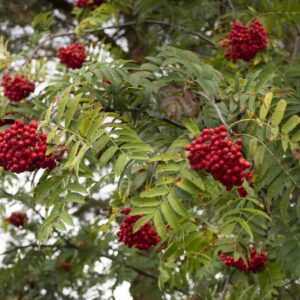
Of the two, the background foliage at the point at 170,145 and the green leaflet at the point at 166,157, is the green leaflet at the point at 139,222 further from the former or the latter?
the green leaflet at the point at 166,157

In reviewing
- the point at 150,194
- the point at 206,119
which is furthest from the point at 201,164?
the point at 206,119

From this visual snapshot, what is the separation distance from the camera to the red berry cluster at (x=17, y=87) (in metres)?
4.04

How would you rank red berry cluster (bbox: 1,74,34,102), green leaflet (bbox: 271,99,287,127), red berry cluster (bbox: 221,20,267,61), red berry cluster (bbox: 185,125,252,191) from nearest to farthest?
1. red berry cluster (bbox: 185,125,252,191)
2. green leaflet (bbox: 271,99,287,127)
3. red berry cluster (bbox: 221,20,267,61)
4. red berry cluster (bbox: 1,74,34,102)

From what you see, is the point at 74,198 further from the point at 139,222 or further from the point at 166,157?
the point at 166,157

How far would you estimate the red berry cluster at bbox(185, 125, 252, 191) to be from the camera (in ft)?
7.24

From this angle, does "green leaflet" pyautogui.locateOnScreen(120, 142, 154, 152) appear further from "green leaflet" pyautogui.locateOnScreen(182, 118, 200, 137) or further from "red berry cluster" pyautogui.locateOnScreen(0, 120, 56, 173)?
"red berry cluster" pyautogui.locateOnScreen(0, 120, 56, 173)

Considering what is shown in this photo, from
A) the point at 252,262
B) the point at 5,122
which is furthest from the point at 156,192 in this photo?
the point at 252,262

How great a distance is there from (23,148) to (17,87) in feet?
5.78

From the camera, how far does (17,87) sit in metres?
4.04

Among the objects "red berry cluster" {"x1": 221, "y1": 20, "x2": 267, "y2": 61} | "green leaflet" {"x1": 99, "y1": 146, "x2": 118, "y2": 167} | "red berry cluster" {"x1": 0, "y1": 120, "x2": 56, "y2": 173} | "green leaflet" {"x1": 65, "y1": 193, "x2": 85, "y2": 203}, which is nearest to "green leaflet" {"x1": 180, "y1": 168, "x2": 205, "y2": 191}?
"green leaflet" {"x1": 99, "y1": 146, "x2": 118, "y2": 167}

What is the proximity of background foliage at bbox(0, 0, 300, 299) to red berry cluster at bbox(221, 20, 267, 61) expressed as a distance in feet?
0.74

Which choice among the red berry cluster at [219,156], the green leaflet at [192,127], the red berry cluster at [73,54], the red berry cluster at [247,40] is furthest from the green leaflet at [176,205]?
the red berry cluster at [73,54]

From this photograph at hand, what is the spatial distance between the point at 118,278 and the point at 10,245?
4.19ft

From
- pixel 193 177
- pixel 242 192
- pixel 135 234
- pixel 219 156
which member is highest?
pixel 219 156
